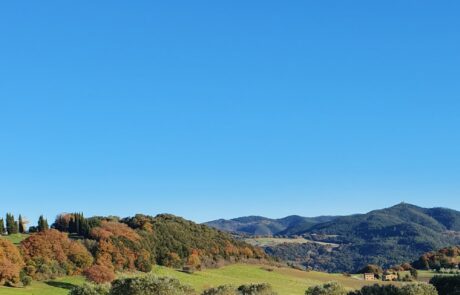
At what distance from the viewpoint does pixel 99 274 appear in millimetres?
112188

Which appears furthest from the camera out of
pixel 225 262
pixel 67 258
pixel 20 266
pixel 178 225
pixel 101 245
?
pixel 178 225

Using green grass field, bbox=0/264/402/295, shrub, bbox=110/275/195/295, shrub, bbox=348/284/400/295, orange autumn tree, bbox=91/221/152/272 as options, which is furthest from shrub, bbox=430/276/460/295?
orange autumn tree, bbox=91/221/152/272

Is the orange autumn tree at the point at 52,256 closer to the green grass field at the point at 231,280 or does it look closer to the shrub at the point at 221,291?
the green grass field at the point at 231,280

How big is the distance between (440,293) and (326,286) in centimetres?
2272

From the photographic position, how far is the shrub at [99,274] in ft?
362

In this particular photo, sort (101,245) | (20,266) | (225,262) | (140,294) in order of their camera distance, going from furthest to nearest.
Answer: (225,262)
(101,245)
(20,266)
(140,294)

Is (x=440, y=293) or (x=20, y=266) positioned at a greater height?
(x=20, y=266)

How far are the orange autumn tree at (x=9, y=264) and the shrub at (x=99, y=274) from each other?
48.2 ft

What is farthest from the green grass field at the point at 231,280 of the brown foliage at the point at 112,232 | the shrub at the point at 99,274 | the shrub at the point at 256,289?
the brown foliage at the point at 112,232

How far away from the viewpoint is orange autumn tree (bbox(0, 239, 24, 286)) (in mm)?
93188

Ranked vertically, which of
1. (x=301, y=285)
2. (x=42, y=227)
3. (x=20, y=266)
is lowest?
(x=301, y=285)

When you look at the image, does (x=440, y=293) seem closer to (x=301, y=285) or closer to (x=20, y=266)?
(x=301, y=285)

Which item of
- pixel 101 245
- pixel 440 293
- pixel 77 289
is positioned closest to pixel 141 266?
pixel 101 245

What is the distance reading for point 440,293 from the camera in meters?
106
